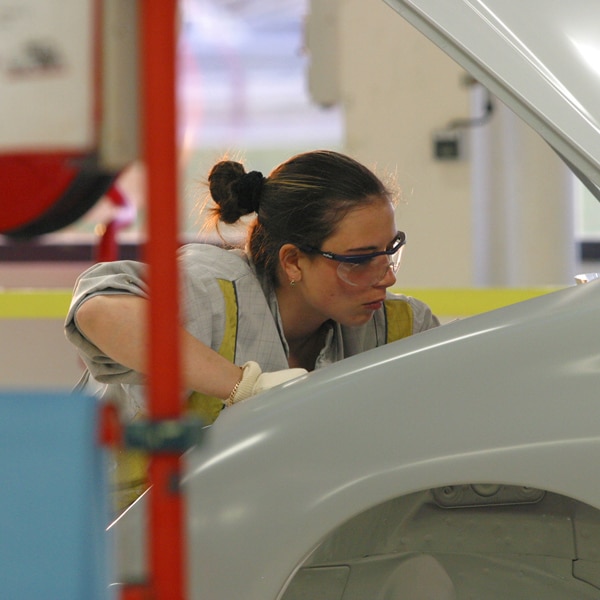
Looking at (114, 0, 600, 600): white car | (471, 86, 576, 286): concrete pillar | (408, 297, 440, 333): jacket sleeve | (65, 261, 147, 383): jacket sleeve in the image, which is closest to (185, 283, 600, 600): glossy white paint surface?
(114, 0, 600, 600): white car

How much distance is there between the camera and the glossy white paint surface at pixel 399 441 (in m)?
1.34

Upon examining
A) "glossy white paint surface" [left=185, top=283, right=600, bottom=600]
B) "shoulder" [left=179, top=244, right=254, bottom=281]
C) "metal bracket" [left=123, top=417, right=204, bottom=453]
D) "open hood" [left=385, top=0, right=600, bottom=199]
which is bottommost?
"glossy white paint surface" [left=185, top=283, right=600, bottom=600]

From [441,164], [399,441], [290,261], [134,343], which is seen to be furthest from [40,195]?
[441,164]

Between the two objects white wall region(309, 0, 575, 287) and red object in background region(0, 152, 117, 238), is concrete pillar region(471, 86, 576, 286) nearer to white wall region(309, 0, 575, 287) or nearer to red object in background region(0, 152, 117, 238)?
white wall region(309, 0, 575, 287)

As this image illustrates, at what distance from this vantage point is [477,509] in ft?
5.14

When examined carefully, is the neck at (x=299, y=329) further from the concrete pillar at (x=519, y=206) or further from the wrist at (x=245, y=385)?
the concrete pillar at (x=519, y=206)

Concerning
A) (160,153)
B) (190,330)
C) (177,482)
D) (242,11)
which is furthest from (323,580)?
(242,11)

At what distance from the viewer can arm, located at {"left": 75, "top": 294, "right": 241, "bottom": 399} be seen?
1786mm

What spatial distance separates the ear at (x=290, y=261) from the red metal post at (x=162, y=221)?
125 cm

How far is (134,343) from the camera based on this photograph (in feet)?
5.98

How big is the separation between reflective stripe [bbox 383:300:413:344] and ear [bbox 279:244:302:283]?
267 mm

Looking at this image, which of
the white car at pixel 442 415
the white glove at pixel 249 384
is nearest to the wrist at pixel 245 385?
the white glove at pixel 249 384

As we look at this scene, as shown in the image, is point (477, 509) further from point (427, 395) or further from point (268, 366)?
point (268, 366)

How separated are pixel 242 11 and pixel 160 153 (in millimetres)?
5208
